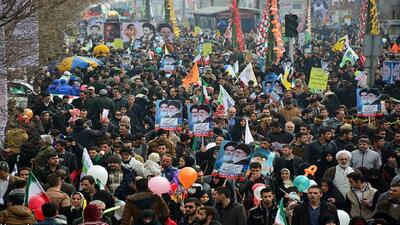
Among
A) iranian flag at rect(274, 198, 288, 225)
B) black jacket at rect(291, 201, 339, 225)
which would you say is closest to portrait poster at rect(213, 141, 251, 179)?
black jacket at rect(291, 201, 339, 225)

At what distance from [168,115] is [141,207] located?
23.3 ft

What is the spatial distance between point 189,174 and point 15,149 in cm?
442

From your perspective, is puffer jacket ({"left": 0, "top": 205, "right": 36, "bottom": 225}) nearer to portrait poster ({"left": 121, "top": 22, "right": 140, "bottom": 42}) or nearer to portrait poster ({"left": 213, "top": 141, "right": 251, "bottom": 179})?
portrait poster ({"left": 213, "top": 141, "right": 251, "bottom": 179})

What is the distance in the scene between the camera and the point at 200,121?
62.0 ft

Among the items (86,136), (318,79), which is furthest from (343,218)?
(318,79)

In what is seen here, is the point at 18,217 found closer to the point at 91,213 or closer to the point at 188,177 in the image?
the point at 91,213

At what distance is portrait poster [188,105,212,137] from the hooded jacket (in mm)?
6304

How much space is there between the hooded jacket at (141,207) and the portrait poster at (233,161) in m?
2.20

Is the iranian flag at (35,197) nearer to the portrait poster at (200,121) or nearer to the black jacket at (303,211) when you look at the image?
the black jacket at (303,211)

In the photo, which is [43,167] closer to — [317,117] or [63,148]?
[63,148]

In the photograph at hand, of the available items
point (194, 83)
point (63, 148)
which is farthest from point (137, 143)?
point (194, 83)

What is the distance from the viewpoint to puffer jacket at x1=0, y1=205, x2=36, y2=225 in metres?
11.8

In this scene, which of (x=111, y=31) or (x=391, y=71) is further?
(x=111, y=31)

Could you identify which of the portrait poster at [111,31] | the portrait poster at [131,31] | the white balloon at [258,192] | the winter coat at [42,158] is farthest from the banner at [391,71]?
the portrait poster at [111,31]
